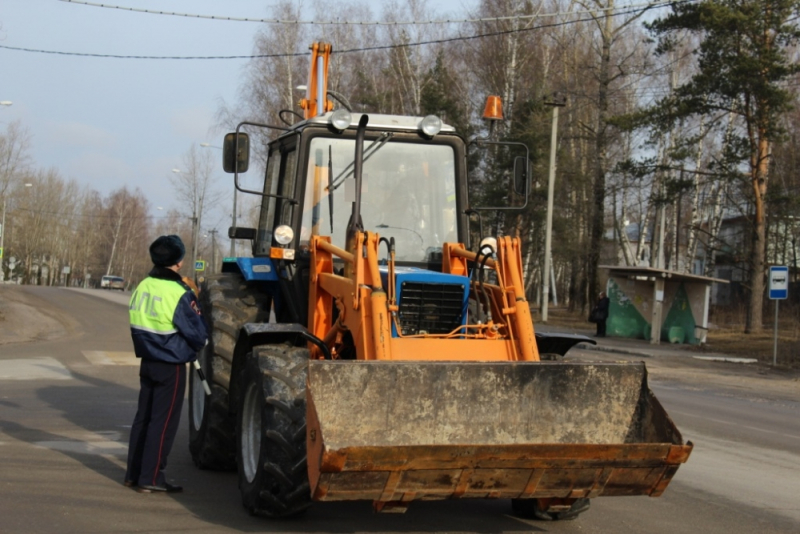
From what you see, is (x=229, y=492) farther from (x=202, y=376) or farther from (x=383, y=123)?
(x=383, y=123)

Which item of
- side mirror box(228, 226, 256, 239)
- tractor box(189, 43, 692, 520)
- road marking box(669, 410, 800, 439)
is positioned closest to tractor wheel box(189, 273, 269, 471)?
tractor box(189, 43, 692, 520)

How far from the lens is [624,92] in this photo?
50344 mm

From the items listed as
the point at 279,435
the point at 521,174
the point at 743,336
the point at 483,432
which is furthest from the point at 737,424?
the point at 743,336

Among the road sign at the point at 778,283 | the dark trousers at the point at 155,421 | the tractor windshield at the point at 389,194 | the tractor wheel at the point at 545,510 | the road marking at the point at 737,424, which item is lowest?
the road marking at the point at 737,424

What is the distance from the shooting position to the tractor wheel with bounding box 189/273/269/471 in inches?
298

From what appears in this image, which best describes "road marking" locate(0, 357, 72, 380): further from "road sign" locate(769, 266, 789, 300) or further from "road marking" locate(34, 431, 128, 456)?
"road sign" locate(769, 266, 789, 300)

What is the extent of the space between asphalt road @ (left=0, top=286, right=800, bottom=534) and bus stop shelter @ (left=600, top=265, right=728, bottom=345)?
17.4m

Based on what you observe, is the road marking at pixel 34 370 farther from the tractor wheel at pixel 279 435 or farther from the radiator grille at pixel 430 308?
the radiator grille at pixel 430 308

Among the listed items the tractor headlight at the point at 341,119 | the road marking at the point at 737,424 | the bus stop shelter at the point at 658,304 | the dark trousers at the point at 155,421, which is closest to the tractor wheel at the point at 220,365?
the dark trousers at the point at 155,421

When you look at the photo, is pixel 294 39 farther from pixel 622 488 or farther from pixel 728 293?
pixel 622 488

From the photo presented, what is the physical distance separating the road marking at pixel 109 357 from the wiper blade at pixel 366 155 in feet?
35.2

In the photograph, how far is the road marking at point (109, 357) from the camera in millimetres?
17534

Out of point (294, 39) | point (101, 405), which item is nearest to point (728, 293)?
point (294, 39)

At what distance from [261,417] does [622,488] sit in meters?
2.13
